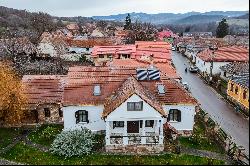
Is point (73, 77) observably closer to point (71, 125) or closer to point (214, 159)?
point (71, 125)

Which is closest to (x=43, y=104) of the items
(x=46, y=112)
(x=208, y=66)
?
(x=46, y=112)

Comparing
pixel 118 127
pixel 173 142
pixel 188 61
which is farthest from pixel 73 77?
pixel 188 61

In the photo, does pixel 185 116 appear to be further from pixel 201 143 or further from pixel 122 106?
pixel 122 106

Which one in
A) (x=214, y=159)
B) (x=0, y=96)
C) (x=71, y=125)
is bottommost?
(x=214, y=159)

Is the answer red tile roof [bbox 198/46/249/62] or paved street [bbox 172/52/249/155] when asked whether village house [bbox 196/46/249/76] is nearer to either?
red tile roof [bbox 198/46/249/62]

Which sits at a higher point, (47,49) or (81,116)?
(47,49)
